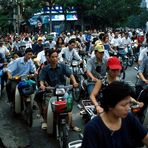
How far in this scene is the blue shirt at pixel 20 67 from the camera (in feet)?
28.0

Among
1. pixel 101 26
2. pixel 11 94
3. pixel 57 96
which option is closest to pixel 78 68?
pixel 11 94

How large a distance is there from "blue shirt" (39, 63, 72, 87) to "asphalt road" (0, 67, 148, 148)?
949mm

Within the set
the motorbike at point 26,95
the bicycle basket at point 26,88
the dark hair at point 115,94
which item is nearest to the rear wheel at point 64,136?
the motorbike at point 26,95

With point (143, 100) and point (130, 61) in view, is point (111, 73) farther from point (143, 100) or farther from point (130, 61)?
point (130, 61)

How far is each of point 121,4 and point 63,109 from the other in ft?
141

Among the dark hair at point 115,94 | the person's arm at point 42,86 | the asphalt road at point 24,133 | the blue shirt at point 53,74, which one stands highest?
the dark hair at point 115,94

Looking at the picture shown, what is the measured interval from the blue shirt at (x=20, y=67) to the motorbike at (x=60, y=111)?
2313mm

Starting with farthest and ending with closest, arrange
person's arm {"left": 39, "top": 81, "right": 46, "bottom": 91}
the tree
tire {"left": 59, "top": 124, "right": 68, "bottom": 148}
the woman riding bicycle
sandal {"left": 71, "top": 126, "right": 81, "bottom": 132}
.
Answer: the tree < sandal {"left": 71, "top": 126, "right": 81, "bottom": 132} < person's arm {"left": 39, "top": 81, "right": 46, "bottom": 91} < tire {"left": 59, "top": 124, "right": 68, "bottom": 148} < the woman riding bicycle

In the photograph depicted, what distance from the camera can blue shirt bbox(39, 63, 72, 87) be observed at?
6.84 meters

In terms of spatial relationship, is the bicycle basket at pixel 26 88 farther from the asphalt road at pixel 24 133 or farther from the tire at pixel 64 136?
the tire at pixel 64 136

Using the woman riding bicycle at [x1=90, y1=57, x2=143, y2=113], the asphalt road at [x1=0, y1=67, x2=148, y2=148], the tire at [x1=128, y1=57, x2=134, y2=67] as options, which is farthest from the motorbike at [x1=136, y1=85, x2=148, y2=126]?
the tire at [x1=128, y1=57, x2=134, y2=67]

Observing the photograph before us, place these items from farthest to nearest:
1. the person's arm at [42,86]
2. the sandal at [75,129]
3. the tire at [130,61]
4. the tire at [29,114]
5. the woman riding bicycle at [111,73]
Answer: the tire at [130,61] → the tire at [29,114] → the sandal at [75,129] → the person's arm at [42,86] → the woman riding bicycle at [111,73]

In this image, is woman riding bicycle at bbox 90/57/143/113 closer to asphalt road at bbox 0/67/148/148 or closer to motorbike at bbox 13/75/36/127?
asphalt road at bbox 0/67/148/148

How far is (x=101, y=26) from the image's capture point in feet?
174
